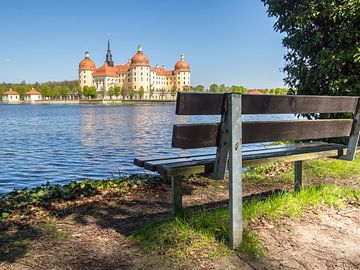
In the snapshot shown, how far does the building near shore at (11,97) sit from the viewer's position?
162 meters

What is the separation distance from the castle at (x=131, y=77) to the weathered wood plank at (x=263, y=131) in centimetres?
14546

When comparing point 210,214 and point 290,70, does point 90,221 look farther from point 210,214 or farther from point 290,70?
point 290,70

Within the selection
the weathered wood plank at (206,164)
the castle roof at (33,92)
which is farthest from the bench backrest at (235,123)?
the castle roof at (33,92)

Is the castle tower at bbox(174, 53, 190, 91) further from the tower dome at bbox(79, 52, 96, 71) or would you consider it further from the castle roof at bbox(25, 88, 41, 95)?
the castle roof at bbox(25, 88, 41, 95)

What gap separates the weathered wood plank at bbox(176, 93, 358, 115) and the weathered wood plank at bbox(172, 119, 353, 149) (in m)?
0.13

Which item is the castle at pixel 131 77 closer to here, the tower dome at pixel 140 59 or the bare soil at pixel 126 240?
the tower dome at pixel 140 59

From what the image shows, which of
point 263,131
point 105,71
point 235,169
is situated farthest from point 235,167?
point 105,71

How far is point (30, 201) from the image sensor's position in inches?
187

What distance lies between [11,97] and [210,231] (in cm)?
17596

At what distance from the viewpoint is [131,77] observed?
509ft

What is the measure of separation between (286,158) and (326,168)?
3010mm

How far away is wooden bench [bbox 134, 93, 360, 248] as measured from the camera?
2920mm

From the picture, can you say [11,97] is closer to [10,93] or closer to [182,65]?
[10,93]

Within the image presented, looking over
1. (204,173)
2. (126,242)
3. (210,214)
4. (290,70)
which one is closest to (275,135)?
(204,173)
